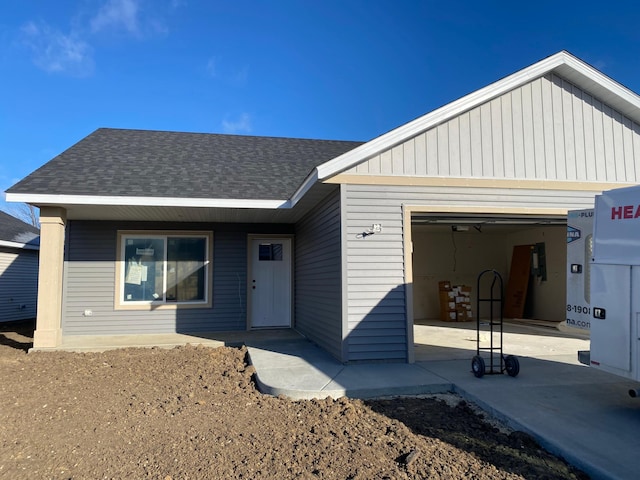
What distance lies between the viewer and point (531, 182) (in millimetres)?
6988

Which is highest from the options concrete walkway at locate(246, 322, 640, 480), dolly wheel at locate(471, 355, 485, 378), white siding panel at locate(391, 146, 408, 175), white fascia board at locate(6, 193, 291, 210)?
white siding panel at locate(391, 146, 408, 175)

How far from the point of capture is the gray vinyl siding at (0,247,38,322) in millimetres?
13336

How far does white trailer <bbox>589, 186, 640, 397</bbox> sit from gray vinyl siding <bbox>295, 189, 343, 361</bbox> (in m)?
3.29

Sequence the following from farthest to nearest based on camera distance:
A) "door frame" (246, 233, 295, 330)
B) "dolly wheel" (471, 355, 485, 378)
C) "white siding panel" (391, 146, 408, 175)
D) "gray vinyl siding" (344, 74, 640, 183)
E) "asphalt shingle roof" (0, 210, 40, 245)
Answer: "asphalt shingle roof" (0, 210, 40, 245)
"door frame" (246, 233, 295, 330)
"gray vinyl siding" (344, 74, 640, 183)
"white siding panel" (391, 146, 408, 175)
"dolly wheel" (471, 355, 485, 378)

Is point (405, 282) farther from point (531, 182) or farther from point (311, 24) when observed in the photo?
point (311, 24)

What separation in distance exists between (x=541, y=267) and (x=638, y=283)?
32.7 feet

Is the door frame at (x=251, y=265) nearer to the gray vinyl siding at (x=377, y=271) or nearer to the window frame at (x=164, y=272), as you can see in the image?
the window frame at (x=164, y=272)

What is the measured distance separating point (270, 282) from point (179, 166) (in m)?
3.40

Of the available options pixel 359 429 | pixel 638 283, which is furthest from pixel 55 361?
pixel 638 283

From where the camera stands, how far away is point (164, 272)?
9711 millimetres

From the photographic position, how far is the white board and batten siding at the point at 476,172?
6406mm

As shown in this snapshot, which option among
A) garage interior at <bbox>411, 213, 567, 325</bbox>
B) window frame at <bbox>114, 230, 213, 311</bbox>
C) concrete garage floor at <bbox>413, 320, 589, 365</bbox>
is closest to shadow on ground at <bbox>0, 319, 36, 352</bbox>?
window frame at <bbox>114, 230, 213, 311</bbox>

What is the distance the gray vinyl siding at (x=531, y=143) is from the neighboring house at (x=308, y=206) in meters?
0.02

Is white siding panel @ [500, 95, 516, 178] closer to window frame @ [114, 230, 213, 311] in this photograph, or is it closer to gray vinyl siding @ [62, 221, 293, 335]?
gray vinyl siding @ [62, 221, 293, 335]
